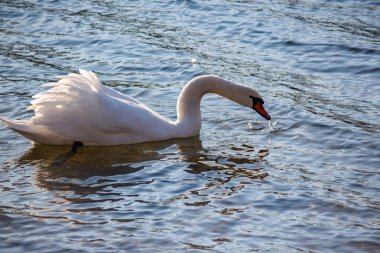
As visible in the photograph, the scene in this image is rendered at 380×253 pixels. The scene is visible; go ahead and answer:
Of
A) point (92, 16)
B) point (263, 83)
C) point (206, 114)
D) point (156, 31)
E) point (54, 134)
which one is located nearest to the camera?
point (54, 134)

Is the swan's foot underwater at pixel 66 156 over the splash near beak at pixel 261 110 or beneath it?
beneath

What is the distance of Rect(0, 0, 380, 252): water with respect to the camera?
774 cm

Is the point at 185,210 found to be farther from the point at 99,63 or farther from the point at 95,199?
the point at 99,63

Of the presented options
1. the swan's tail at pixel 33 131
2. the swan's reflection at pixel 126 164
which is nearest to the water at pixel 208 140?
the swan's reflection at pixel 126 164

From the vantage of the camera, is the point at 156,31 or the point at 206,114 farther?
the point at 156,31

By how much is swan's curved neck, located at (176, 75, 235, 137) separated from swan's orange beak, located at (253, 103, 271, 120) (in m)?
0.33

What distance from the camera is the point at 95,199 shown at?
852 centimetres

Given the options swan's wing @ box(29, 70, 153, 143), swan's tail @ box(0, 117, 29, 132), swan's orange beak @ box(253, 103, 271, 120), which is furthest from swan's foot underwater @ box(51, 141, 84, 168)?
swan's orange beak @ box(253, 103, 271, 120)

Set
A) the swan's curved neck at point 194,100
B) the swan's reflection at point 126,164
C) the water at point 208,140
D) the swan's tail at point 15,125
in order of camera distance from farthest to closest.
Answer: the swan's curved neck at point 194,100, the swan's tail at point 15,125, the swan's reflection at point 126,164, the water at point 208,140

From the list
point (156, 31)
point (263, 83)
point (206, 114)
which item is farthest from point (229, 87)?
point (156, 31)

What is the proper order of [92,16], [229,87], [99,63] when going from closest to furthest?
[229,87], [99,63], [92,16]

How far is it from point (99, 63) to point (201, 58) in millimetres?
1623

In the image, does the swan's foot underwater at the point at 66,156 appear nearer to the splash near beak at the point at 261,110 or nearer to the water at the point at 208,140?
the water at the point at 208,140

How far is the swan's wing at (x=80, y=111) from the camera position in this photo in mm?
10078
